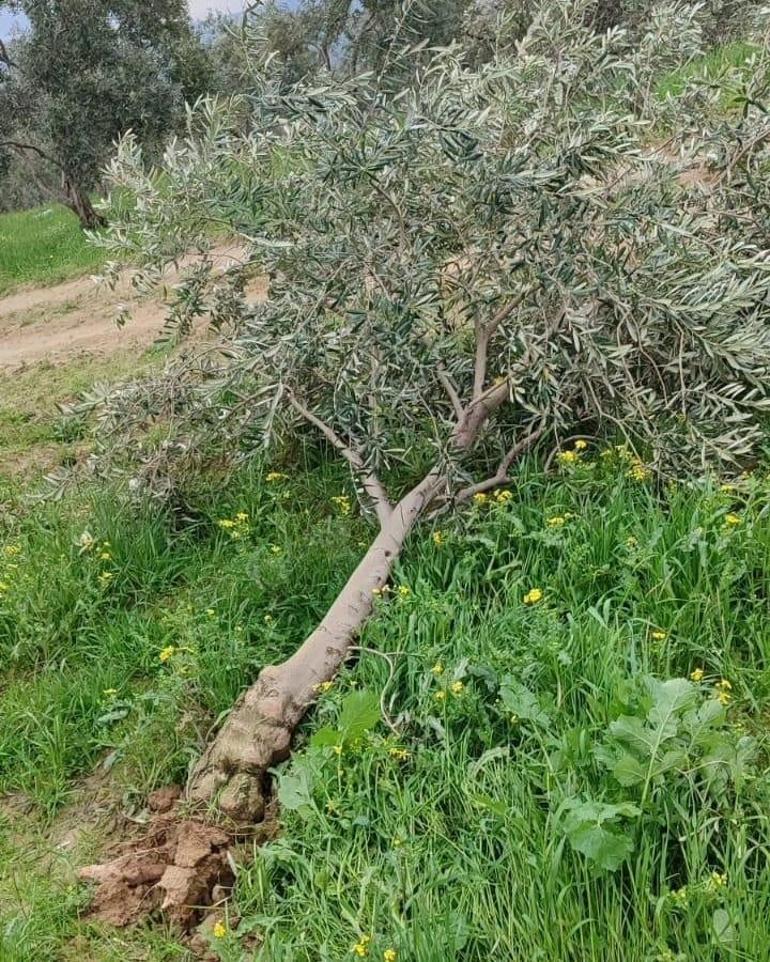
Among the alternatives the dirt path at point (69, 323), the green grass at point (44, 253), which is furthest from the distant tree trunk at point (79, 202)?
the dirt path at point (69, 323)

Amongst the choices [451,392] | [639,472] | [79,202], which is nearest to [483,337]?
[451,392]

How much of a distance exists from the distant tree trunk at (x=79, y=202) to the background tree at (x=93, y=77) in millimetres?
21

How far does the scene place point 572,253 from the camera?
3570mm

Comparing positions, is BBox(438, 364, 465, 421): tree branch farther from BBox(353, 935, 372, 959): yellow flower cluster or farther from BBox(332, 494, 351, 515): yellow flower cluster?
BBox(353, 935, 372, 959): yellow flower cluster

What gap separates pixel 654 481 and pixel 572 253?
1008mm

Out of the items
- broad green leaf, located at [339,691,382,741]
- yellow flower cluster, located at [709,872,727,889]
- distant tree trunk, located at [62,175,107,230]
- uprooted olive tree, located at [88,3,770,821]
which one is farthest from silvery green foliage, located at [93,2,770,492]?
distant tree trunk, located at [62,175,107,230]

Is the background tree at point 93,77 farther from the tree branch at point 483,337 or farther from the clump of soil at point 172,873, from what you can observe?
the clump of soil at point 172,873

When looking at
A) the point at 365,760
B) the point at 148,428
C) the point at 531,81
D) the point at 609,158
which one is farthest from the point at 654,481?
the point at 148,428

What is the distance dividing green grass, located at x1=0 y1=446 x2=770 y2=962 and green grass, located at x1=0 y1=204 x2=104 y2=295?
796cm

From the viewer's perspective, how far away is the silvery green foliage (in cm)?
347

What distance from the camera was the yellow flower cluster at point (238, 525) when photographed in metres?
4.29

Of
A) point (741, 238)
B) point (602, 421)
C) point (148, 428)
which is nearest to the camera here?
point (602, 421)

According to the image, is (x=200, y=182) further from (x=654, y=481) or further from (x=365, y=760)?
(x=365, y=760)

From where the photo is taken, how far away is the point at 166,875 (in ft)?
9.04
